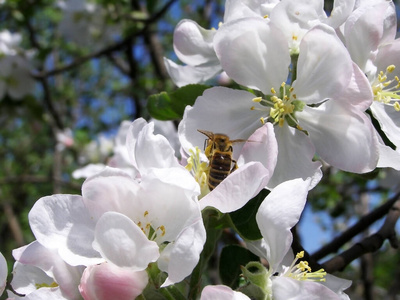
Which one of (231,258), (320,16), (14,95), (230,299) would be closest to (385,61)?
(320,16)

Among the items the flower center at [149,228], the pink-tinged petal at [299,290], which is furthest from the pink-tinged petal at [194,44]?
the pink-tinged petal at [299,290]

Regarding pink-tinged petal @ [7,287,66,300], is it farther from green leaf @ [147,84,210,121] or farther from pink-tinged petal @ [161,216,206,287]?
green leaf @ [147,84,210,121]

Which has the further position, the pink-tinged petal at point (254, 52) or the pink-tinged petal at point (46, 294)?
the pink-tinged petal at point (254, 52)

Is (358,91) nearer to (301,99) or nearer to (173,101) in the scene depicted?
(301,99)

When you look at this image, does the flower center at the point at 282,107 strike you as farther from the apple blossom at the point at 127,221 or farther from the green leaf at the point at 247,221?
the apple blossom at the point at 127,221

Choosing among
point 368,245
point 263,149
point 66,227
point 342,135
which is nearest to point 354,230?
point 368,245

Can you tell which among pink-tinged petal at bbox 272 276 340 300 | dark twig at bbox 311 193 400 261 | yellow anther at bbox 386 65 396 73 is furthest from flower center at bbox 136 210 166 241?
dark twig at bbox 311 193 400 261
